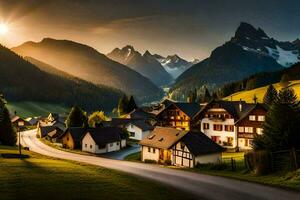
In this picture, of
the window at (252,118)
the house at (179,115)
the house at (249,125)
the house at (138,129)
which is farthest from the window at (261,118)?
the house at (138,129)

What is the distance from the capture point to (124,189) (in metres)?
Answer: 30.5

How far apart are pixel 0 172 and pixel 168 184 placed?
16.6 m

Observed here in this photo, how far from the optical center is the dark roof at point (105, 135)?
323ft

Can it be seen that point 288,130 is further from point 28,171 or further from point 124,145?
point 124,145

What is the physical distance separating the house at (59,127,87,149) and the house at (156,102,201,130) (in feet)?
82.5

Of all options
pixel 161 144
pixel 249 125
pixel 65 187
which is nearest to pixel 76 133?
pixel 161 144

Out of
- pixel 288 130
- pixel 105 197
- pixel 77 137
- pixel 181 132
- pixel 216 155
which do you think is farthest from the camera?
pixel 77 137

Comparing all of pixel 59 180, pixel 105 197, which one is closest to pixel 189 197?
pixel 105 197

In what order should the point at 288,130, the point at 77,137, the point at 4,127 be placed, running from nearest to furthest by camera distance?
1. the point at 288,130
2. the point at 4,127
3. the point at 77,137

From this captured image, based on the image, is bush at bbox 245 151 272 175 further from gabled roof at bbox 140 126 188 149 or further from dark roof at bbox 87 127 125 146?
dark roof at bbox 87 127 125 146

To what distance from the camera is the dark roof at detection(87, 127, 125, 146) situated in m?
98.6

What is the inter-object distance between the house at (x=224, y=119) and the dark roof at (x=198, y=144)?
1060 inches

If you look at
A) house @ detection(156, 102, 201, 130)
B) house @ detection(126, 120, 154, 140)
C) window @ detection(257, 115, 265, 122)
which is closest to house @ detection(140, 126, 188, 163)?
window @ detection(257, 115, 265, 122)

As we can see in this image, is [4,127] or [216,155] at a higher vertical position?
[4,127]
